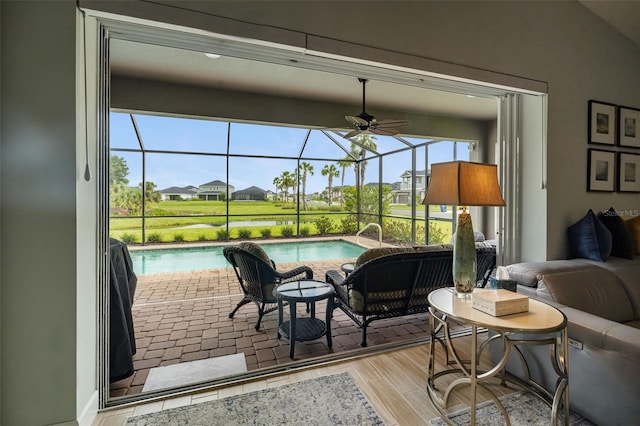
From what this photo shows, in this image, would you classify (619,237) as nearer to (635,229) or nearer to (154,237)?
(635,229)

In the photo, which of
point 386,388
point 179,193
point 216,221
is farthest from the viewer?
point 179,193

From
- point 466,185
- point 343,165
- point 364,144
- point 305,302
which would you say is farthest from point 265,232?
point 466,185

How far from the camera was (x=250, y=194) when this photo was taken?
9.44 meters

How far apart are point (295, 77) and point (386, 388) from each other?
372 centimetres

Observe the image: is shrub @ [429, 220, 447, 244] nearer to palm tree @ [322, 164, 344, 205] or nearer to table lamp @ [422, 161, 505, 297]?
palm tree @ [322, 164, 344, 205]

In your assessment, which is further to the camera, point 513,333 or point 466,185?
point 466,185

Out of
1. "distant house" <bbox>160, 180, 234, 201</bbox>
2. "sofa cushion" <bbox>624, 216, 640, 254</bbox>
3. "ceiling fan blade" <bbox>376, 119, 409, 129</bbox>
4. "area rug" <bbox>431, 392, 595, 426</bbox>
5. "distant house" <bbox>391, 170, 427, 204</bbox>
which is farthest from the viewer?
"distant house" <bbox>160, 180, 234, 201</bbox>

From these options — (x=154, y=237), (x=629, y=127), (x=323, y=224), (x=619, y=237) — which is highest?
(x=629, y=127)

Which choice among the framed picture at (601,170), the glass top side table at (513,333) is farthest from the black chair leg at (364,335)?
the framed picture at (601,170)

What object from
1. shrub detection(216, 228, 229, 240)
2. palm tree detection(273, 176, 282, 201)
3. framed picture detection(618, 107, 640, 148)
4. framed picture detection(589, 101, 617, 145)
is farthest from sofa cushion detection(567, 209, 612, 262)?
shrub detection(216, 228, 229, 240)

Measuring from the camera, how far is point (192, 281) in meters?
4.91

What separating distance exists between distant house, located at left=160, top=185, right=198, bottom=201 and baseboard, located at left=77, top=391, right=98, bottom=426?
7.54m

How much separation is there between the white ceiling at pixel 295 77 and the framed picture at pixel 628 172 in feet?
4.07

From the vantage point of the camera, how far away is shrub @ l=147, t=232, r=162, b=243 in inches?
329
